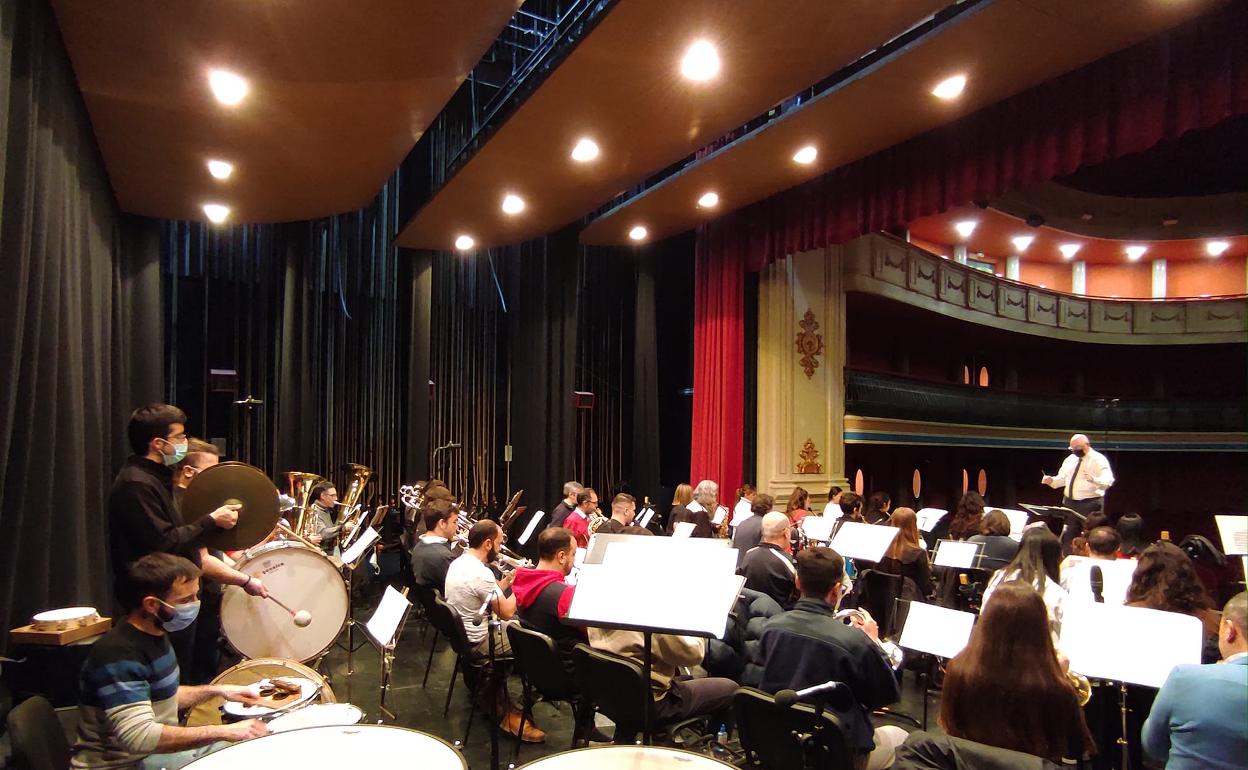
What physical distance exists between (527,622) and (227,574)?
1501 mm

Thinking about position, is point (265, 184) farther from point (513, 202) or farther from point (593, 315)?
point (593, 315)

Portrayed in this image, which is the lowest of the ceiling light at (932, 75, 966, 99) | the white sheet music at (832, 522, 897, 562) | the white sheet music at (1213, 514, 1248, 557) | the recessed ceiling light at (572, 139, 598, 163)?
the white sheet music at (832, 522, 897, 562)

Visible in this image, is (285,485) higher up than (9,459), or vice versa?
(9,459)

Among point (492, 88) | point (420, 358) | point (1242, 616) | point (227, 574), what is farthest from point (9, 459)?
point (492, 88)

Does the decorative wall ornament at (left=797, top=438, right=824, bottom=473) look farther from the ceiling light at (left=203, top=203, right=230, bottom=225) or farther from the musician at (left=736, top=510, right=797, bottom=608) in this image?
the ceiling light at (left=203, top=203, right=230, bottom=225)

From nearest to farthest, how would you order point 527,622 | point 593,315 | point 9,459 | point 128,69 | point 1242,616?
point 1242,616 → point 9,459 → point 527,622 → point 128,69 → point 593,315

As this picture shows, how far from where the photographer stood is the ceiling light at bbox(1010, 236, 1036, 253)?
16406 millimetres

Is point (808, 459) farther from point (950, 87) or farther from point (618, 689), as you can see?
point (618, 689)

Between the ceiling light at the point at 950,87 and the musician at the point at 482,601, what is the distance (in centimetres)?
447

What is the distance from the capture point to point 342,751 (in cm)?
191

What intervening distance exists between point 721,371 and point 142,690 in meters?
7.98

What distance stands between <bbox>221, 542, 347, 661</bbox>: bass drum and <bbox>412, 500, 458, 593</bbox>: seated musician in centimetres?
60

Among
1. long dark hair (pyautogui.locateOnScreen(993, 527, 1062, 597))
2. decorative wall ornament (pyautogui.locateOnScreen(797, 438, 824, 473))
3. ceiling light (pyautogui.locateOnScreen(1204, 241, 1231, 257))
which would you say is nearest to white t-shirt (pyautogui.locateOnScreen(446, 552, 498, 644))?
long dark hair (pyautogui.locateOnScreen(993, 527, 1062, 597))

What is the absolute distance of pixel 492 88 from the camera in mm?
Result: 9578
